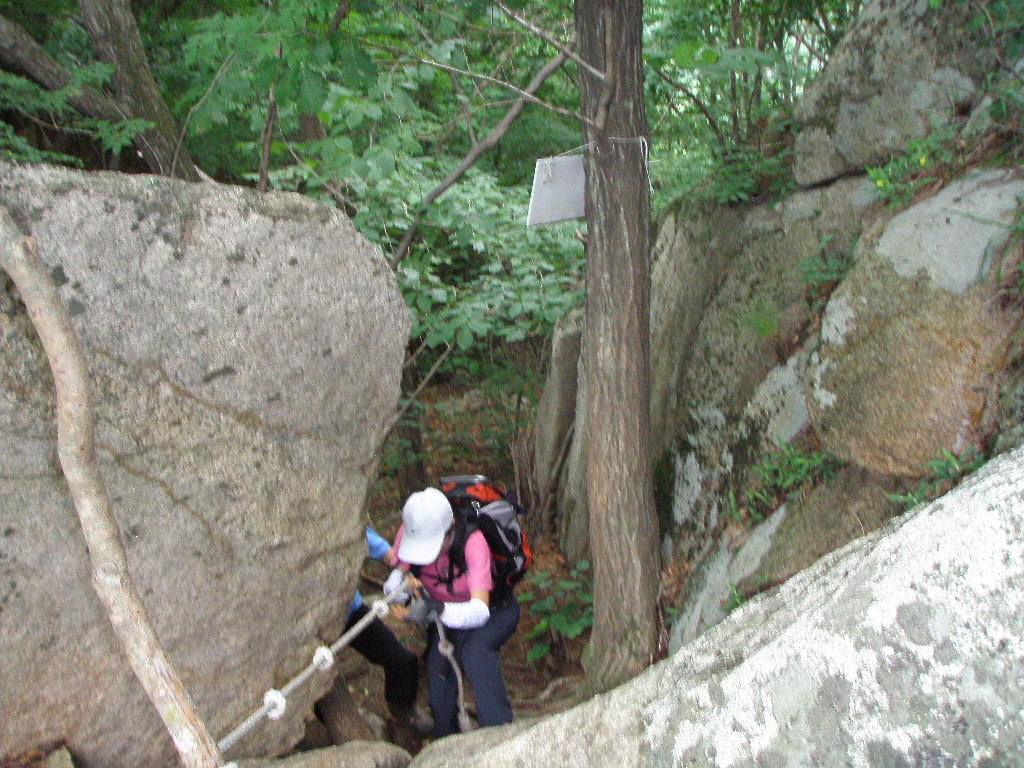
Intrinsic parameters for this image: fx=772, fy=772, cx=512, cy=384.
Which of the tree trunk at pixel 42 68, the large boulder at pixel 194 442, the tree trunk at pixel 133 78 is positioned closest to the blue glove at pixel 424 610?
the large boulder at pixel 194 442

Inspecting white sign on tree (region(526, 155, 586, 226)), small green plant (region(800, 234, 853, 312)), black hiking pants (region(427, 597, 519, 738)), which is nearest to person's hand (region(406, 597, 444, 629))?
black hiking pants (region(427, 597, 519, 738))

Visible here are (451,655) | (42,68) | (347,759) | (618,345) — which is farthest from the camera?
(42,68)

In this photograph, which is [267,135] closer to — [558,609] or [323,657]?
[323,657]

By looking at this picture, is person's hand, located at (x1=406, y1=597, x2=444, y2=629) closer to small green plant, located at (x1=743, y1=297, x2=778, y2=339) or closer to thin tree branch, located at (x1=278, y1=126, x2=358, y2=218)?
small green plant, located at (x1=743, y1=297, x2=778, y2=339)

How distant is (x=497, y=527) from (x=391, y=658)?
3.56 feet

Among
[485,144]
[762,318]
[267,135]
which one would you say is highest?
[267,135]

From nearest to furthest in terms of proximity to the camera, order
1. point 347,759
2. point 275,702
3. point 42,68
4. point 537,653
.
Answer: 1. point 275,702
2. point 347,759
3. point 42,68
4. point 537,653

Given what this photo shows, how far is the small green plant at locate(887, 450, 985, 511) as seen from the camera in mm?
2877

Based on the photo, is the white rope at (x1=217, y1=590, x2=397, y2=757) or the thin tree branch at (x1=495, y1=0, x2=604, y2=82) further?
the thin tree branch at (x1=495, y1=0, x2=604, y2=82)

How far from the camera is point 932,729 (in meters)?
1.39

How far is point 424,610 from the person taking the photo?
4160 millimetres

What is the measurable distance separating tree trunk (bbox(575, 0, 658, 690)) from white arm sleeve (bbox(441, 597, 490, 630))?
677 mm

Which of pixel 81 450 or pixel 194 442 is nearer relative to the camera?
pixel 81 450

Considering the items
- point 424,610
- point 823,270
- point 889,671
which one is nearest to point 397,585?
point 424,610
